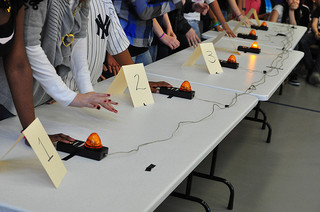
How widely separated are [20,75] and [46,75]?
10cm

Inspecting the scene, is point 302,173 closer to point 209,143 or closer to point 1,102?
point 209,143

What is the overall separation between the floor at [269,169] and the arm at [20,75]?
1.09 m

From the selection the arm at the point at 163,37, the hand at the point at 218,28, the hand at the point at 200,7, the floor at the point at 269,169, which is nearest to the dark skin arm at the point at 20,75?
the floor at the point at 269,169

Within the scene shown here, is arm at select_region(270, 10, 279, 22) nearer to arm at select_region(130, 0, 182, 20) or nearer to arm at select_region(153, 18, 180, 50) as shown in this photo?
arm at select_region(153, 18, 180, 50)

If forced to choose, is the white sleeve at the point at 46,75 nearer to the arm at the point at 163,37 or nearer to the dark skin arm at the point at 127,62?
the dark skin arm at the point at 127,62

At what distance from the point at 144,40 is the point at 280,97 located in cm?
226

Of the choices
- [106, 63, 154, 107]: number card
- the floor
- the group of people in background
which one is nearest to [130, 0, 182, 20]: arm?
the group of people in background

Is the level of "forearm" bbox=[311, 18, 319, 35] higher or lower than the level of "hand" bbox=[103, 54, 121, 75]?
lower

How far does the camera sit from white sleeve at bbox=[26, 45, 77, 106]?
1350 millimetres

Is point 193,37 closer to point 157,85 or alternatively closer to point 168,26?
point 168,26

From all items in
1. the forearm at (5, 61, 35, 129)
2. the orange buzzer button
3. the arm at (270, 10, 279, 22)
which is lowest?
the arm at (270, 10, 279, 22)

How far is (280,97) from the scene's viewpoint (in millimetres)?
4488

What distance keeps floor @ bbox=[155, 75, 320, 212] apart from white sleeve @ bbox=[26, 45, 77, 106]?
994mm

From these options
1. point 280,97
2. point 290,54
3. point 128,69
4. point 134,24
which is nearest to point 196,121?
point 128,69
